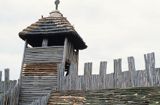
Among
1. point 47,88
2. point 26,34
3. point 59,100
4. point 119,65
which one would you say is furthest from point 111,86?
point 26,34

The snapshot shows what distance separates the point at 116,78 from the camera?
44.8ft

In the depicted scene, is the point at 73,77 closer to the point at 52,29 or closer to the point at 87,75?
the point at 87,75

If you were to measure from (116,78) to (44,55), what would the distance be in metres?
5.14

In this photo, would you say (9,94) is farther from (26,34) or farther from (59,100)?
(26,34)

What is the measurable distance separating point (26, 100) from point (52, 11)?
5.54 meters

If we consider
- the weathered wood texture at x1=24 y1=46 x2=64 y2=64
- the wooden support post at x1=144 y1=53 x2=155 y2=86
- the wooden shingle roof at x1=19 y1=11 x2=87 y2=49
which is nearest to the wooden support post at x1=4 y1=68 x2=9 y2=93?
the weathered wood texture at x1=24 y1=46 x2=64 y2=64

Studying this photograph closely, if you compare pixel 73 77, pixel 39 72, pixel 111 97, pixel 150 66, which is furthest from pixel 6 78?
pixel 150 66

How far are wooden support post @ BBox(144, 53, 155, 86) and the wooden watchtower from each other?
4.59m

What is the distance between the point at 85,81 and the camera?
14422 mm

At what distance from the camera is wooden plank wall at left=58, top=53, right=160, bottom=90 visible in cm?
1288

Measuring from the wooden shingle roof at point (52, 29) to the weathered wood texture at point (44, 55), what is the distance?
32.3 inches

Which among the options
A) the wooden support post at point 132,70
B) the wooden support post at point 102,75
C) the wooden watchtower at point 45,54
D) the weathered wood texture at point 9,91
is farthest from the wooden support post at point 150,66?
the weathered wood texture at point 9,91

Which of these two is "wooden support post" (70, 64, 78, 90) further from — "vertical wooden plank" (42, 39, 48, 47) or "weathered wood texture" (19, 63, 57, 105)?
"vertical wooden plank" (42, 39, 48, 47)

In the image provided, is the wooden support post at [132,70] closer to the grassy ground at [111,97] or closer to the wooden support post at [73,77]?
the grassy ground at [111,97]
